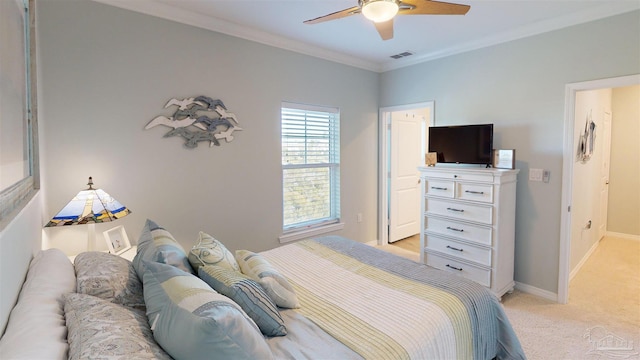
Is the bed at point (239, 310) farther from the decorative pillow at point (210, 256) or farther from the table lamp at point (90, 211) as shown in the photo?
the table lamp at point (90, 211)

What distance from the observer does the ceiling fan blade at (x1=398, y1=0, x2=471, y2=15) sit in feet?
5.82

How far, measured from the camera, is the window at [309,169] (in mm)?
3643

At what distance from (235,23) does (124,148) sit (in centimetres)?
154

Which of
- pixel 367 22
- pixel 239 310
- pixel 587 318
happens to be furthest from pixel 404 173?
pixel 239 310

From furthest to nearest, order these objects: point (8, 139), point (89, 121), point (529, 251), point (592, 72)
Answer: point (529, 251)
point (592, 72)
point (89, 121)
point (8, 139)

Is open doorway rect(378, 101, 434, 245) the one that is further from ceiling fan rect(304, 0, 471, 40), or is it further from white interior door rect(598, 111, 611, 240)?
white interior door rect(598, 111, 611, 240)

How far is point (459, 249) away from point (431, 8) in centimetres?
236

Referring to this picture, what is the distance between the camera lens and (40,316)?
973 millimetres

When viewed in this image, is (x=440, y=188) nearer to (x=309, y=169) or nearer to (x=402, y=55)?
(x=309, y=169)

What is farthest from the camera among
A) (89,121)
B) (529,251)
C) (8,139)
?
(529,251)

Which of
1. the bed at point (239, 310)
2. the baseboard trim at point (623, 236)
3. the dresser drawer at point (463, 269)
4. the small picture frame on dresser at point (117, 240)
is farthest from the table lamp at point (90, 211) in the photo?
the baseboard trim at point (623, 236)

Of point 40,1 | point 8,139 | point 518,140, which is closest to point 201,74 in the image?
point 40,1

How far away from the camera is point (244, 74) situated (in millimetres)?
3166

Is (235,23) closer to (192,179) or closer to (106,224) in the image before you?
(192,179)
